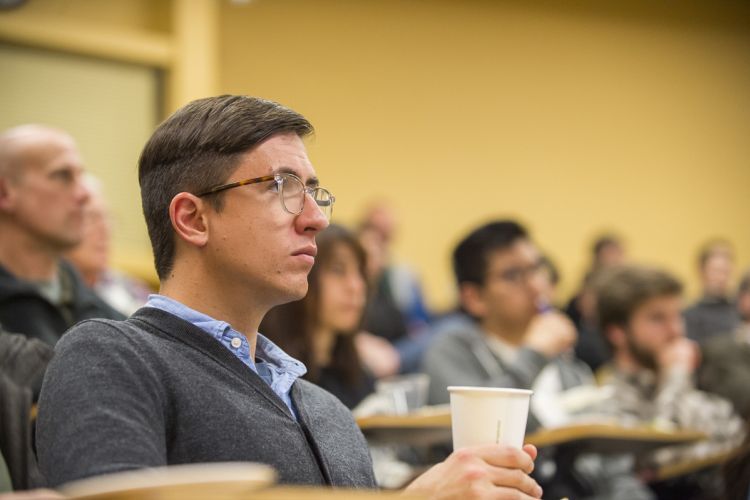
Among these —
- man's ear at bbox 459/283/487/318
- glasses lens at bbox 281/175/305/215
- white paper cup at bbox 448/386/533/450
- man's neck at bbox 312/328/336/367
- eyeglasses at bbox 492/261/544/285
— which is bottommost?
man's neck at bbox 312/328/336/367

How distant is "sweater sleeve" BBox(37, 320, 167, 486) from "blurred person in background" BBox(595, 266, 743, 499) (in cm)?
248

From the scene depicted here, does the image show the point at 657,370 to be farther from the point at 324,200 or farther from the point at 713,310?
the point at 324,200

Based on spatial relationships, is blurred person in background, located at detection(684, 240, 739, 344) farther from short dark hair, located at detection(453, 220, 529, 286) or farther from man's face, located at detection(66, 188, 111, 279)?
man's face, located at detection(66, 188, 111, 279)

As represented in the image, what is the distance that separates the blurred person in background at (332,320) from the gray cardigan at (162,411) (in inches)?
54.5

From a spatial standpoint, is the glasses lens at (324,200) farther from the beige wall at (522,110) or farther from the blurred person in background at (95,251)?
the beige wall at (522,110)

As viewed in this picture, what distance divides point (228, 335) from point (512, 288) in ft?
6.85

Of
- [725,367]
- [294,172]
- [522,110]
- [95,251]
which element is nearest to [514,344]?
[725,367]

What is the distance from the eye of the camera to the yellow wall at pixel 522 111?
265 inches

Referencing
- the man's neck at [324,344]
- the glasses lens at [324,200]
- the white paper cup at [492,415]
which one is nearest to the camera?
the white paper cup at [492,415]

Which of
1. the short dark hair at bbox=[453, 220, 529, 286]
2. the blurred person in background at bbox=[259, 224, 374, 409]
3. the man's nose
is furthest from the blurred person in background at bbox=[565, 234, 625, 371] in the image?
the man's nose

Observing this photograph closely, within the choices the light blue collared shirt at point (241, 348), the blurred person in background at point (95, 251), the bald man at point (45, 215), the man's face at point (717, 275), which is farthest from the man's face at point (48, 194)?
the man's face at point (717, 275)

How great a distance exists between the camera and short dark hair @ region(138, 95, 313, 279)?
1.49 meters

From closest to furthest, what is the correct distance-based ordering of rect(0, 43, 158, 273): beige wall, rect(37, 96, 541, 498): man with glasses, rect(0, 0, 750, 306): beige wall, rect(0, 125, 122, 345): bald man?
rect(37, 96, 541, 498): man with glasses, rect(0, 125, 122, 345): bald man, rect(0, 43, 158, 273): beige wall, rect(0, 0, 750, 306): beige wall

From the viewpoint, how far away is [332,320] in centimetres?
304
